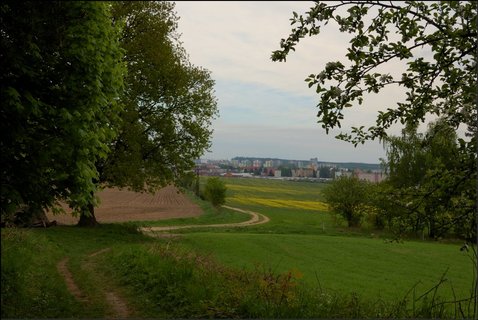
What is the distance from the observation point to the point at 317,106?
685 centimetres

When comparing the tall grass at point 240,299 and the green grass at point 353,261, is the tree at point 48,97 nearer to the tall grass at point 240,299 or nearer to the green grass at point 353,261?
the tall grass at point 240,299

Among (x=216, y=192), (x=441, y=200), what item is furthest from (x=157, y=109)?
(x=216, y=192)

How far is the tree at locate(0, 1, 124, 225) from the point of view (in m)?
6.31

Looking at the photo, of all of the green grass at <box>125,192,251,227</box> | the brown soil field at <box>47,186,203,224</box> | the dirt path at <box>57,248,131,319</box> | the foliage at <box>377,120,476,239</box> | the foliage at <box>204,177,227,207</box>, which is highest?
the foliage at <box>377,120,476,239</box>

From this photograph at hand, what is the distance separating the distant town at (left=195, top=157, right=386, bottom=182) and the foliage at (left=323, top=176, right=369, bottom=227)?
2.21 m

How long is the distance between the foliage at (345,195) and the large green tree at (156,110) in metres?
31.1

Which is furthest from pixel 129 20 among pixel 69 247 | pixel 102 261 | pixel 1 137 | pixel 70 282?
pixel 1 137

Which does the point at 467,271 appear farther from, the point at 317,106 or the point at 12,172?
the point at 12,172

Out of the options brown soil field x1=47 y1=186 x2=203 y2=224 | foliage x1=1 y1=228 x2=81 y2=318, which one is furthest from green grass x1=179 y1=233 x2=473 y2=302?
brown soil field x1=47 y1=186 x2=203 y2=224

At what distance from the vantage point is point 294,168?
357ft

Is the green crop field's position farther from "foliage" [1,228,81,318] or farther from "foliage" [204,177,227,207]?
"foliage" [204,177,227,207]

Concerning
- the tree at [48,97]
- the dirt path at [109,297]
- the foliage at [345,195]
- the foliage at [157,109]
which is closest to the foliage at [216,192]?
the foliage at [345,195]

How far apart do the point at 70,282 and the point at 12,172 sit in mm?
6311

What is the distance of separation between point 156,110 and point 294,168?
83184mm
